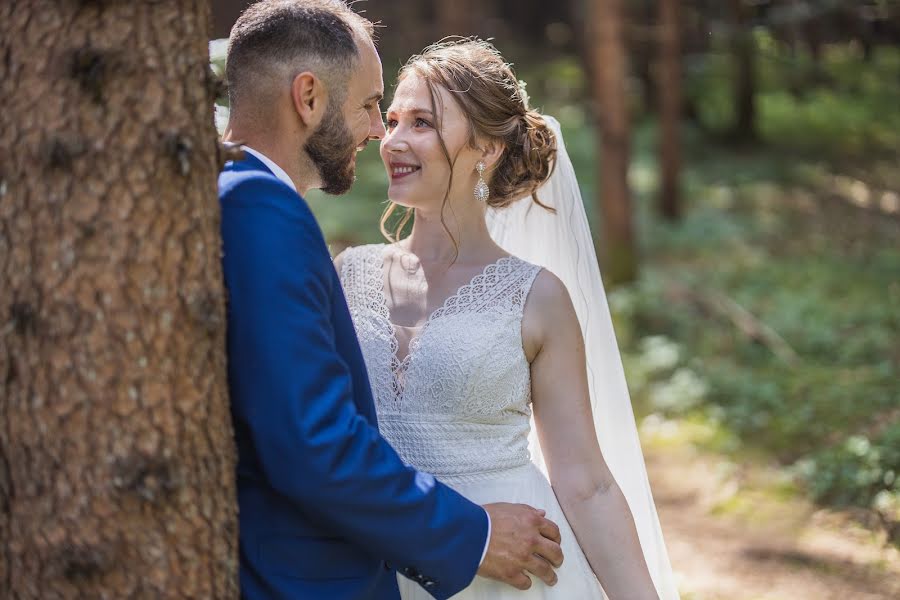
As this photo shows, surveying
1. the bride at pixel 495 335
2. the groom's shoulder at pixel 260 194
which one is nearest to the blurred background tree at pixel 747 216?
the bride at pixel 495 335

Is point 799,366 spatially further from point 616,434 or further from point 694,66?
point 694,66

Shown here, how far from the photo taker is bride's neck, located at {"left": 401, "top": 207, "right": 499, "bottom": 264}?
9.66 feet

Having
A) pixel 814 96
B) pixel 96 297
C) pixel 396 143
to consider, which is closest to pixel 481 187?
pixel 396 143

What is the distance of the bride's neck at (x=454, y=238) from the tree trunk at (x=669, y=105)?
10.1m

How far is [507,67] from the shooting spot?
301cm

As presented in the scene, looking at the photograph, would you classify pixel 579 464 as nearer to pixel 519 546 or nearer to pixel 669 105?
pixel 519 546

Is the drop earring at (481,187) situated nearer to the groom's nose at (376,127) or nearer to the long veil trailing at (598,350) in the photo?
the long veil trailing at (598,350)

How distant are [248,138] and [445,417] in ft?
3.27

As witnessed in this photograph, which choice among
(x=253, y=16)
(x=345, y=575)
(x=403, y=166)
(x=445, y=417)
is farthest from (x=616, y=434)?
(x=253, y=16)

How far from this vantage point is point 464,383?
2693 mm

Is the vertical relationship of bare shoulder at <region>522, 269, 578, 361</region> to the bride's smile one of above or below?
below

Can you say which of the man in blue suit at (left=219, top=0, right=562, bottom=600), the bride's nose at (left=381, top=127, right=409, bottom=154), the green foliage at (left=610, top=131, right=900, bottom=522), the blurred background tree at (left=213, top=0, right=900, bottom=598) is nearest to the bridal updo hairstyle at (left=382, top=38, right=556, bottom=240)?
the bride's nose at (left=381, top=127, right=409, bottom=154)

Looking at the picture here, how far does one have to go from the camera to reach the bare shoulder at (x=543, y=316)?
2.70m

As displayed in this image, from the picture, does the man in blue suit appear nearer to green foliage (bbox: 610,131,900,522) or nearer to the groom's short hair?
the groom's short hair
